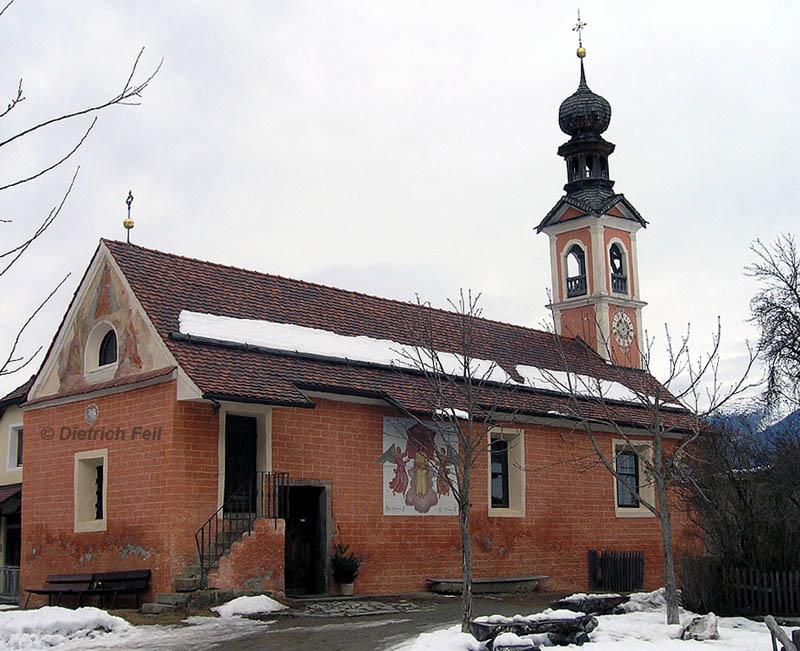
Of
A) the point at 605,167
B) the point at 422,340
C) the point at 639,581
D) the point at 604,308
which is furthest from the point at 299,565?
the point at 605,167

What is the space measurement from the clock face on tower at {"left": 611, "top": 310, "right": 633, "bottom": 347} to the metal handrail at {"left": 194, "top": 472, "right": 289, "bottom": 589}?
1724cm

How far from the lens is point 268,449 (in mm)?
20922

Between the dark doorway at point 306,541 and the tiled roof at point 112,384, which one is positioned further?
the dark doorway at point 306,541

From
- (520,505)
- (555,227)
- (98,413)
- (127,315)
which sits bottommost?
(520,505)

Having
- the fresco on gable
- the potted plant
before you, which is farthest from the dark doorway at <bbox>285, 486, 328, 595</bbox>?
the fresco on gable

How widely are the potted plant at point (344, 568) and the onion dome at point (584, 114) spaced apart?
2037 cm

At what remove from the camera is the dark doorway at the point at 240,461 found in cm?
2084

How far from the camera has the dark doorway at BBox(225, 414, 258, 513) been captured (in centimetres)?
2084

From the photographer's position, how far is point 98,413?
876 inches

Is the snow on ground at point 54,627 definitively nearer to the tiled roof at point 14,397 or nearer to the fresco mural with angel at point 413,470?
the fresco mural with angel at point 413,470

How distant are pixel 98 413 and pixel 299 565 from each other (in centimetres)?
517

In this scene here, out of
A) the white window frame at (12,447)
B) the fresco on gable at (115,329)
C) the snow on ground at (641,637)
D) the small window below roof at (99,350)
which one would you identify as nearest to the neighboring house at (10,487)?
the white window frame at (12,447)

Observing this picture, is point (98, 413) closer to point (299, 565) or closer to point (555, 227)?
point (299, 565)

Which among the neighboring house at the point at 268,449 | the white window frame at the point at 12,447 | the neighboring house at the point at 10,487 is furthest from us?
the white window frame at the point at 12,447
